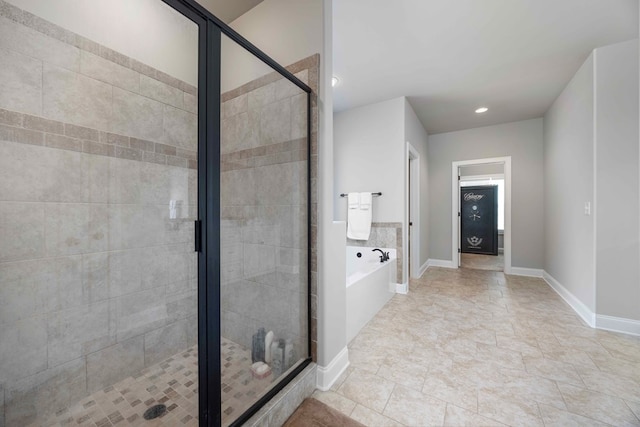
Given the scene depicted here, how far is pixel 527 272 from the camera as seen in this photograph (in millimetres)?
4129

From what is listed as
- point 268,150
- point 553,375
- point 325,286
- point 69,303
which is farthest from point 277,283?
point 553,375

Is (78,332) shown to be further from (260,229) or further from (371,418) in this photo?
(371,418)

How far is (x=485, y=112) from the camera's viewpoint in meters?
3.81

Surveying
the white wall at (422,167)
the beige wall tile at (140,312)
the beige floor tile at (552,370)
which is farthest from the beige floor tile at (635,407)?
the white wall at (422,167)

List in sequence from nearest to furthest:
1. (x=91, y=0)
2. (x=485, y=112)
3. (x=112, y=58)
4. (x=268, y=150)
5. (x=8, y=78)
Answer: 1. (x=8, y=78)
2. (x=91, y=0)
3. (x=112, y=58)
4. (x=268, y=150)
5. (x=485, y=112)

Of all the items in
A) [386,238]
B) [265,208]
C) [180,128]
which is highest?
[180,128]

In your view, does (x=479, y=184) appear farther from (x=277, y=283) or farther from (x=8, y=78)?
(x=8, y=78)

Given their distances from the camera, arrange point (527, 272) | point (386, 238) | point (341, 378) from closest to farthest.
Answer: point (341, 378)
point (386, 238)
point (527, 272)

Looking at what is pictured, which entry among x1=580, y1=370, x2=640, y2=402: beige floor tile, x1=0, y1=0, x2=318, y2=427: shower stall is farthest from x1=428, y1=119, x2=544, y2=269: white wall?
x1=0, y1=0, x2=318, y2=427: shower stall

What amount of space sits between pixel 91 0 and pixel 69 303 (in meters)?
1.43

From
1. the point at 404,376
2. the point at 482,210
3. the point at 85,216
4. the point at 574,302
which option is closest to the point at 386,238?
the point at 404,376

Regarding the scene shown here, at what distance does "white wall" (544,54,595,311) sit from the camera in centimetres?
244

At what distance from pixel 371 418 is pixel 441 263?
404 centimetres

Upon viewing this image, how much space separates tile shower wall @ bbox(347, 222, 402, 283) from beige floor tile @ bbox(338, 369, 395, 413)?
6.07ft
